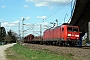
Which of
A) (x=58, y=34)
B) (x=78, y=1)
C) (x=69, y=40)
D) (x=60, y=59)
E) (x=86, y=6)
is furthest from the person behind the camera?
(x=58, y=34)

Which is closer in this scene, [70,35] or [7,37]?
[70,35]

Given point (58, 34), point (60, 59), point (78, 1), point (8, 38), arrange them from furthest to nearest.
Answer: point (8, 38), point (58, 34), point (78, 1), point (60, 59)

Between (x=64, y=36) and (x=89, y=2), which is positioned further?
(x=64, y=36)

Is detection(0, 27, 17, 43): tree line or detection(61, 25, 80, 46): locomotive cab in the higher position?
detection(0, 27, 17, 43): tree line

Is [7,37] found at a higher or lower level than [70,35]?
higher

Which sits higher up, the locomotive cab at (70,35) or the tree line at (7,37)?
the tree line at (7,37)

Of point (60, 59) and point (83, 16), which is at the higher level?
point (83, 16)

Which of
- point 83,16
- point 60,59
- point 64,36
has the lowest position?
point 60,59

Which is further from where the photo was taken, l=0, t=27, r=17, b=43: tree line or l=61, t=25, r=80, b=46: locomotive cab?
l=0, t=27, r=17, b=43: tree line

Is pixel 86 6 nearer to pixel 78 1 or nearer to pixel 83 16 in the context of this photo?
pixel 78 1

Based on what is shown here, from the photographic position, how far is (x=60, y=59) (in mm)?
16047

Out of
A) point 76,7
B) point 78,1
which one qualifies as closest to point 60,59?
point 78,1

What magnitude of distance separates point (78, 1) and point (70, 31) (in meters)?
10.2

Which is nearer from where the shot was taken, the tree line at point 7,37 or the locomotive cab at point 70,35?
the locomotive cab at point 70,35
